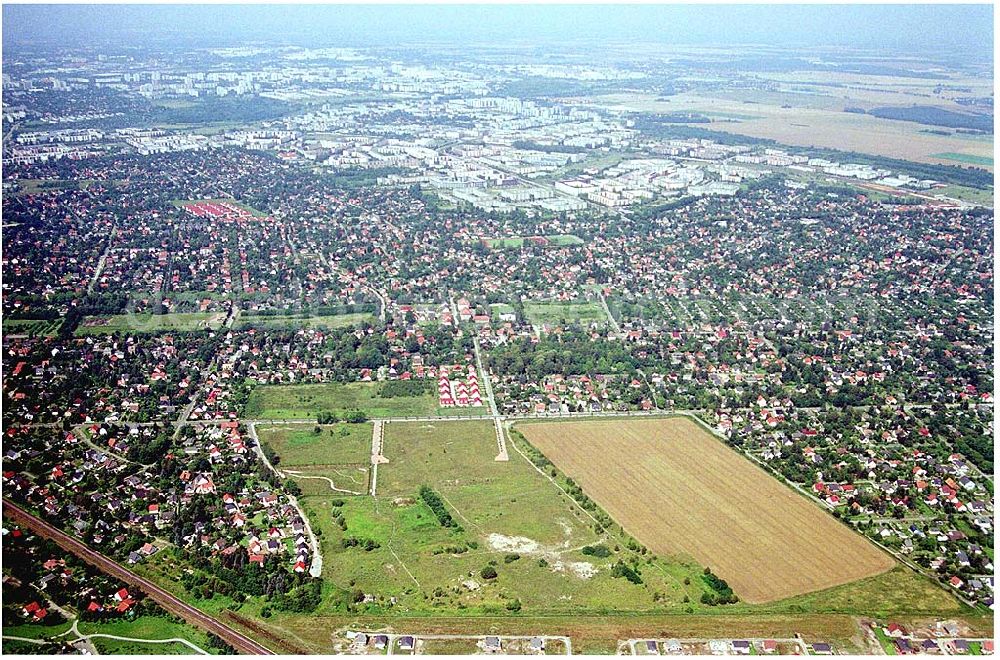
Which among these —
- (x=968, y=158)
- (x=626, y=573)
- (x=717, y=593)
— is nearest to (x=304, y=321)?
(x=626, y=573)

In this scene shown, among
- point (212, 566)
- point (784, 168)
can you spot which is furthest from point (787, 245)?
point (212, 566)

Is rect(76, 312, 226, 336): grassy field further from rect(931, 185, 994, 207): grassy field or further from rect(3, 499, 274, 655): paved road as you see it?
rect(931, 185, 994, 207): grassy field

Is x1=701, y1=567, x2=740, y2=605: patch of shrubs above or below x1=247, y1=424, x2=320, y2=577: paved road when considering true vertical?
below

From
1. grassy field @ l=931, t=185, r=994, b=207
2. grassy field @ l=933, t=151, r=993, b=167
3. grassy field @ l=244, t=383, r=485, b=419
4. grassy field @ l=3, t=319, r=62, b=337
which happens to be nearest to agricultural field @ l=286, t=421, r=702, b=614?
grassy field @ l=244, t=383, r=485, b=419

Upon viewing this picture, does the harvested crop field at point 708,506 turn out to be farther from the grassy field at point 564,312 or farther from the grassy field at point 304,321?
the grassy field at point 304,321

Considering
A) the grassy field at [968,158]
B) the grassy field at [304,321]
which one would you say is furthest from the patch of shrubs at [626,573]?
the grassy field at [968,158]

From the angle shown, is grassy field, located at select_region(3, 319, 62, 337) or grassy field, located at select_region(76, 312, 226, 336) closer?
grassy field, located at select_region(3, 319, 62, 337)
